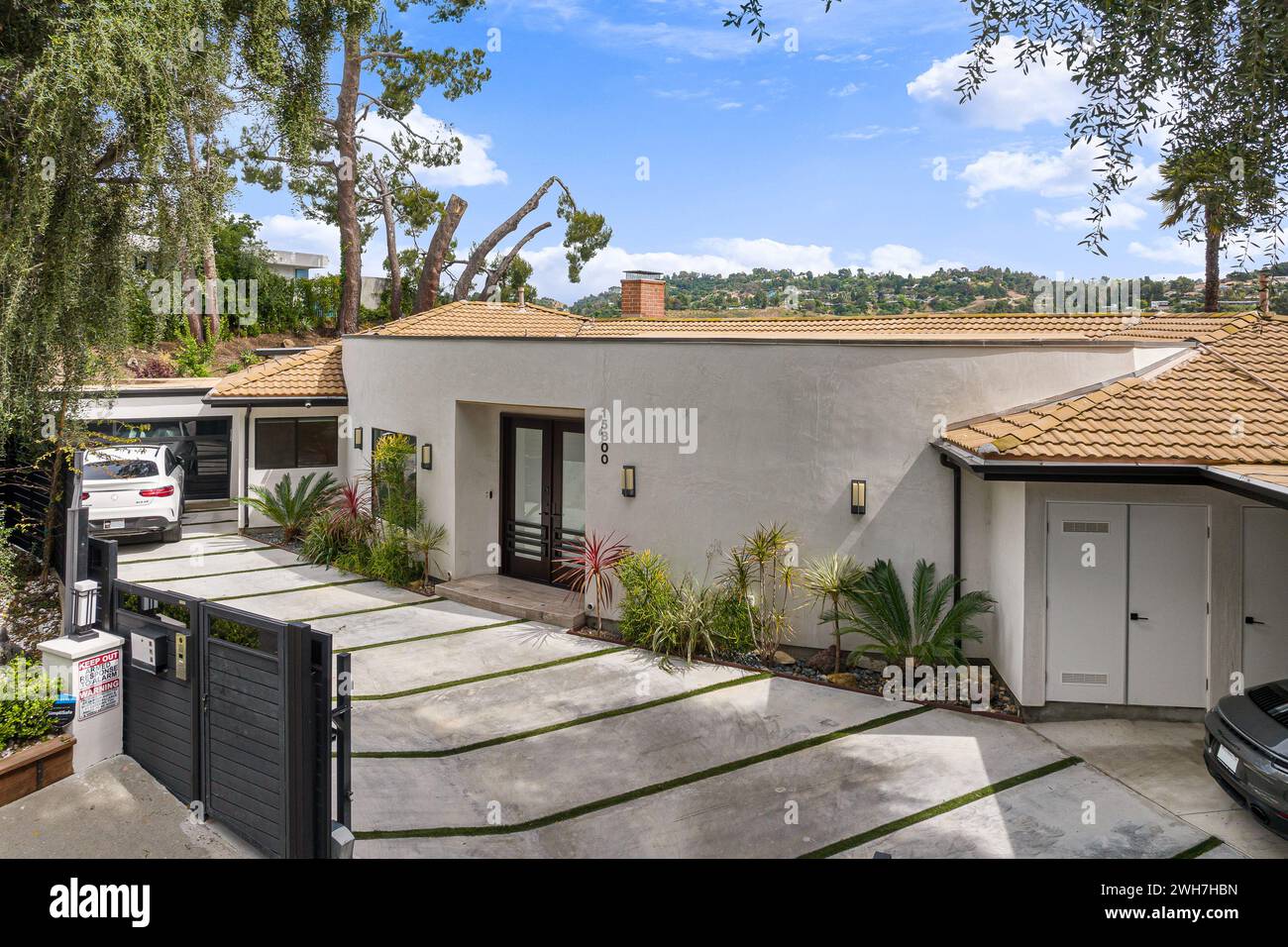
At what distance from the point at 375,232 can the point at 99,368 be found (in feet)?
80.6

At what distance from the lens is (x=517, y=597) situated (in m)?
12.1

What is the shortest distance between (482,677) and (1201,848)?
6647 millimetres

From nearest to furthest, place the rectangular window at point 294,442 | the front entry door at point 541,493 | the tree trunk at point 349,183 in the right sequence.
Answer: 1. the front entry door at point 541,493
2. the rectangular window at point 294,442
3. the tree trunk at point 349,183

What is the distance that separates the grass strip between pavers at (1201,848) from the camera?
18.9 ft

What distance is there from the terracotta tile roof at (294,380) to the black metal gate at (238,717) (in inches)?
397

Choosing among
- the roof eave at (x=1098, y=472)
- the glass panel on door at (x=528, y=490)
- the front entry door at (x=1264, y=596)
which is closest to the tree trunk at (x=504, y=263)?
the glass panel on door at (x=528, y=490)

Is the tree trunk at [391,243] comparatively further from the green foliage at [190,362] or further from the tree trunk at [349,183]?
the green foliage at [190,362]

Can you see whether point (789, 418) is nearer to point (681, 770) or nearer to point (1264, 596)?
point (681, 770)

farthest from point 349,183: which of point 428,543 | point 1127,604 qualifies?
point 1127,604

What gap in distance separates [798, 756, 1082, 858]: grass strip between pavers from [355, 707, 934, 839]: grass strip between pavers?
52.1 inches

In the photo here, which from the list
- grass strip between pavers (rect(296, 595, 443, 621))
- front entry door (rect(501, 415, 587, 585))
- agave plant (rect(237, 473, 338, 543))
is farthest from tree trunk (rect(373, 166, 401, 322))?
grass strip between pavers (rect(296, 595, 443, 621))

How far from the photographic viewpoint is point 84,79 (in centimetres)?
678

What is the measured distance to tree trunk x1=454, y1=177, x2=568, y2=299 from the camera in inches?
1112

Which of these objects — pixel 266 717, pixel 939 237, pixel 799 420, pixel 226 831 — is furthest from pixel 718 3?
pixel 939 237
